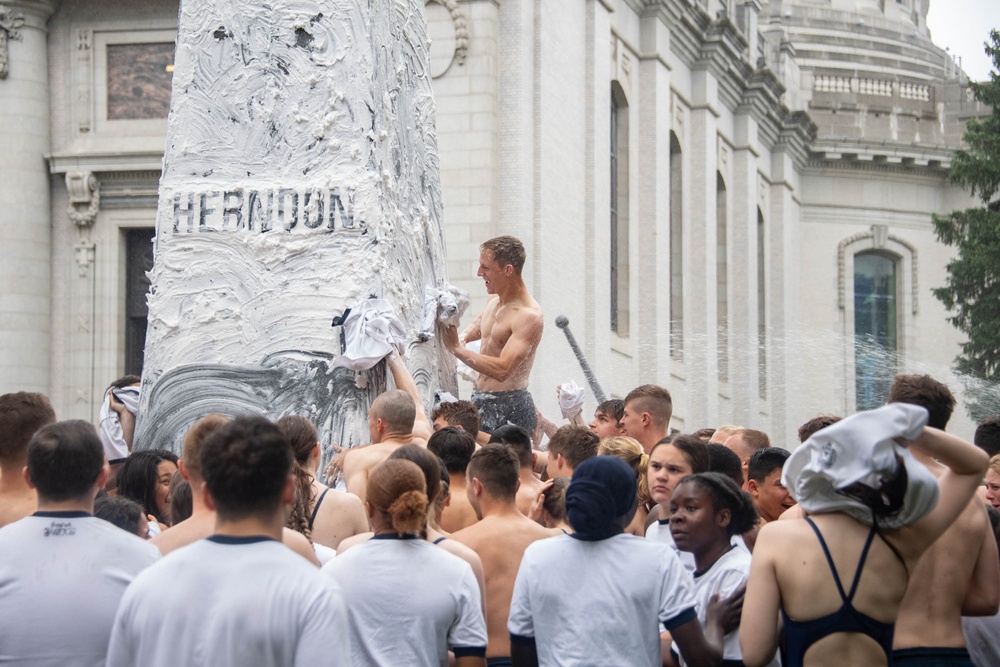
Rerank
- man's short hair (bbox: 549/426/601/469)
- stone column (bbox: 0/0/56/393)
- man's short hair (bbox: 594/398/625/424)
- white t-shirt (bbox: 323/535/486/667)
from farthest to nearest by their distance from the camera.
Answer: stone column (bbox: 0/0/56/393) < man's short hair (bbox: 594/398/625/424) < man's short hair (bbox: 549/426/601/469) < white t-shirt (bbox: 323/535/486/667)

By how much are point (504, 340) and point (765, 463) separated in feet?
10.00

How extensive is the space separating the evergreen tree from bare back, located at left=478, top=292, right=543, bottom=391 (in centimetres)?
2693

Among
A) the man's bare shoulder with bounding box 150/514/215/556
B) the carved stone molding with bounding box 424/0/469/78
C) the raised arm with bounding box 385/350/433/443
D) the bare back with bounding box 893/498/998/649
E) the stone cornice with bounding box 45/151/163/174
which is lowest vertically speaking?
the bare back with bounding box 893/498/998/649

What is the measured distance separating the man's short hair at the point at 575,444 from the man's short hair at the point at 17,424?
2.87 m

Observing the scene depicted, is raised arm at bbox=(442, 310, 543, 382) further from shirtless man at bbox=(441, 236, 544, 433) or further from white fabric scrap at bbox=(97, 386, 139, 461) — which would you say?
white fabric scrap at bbox=(97, 386, 139, 461)

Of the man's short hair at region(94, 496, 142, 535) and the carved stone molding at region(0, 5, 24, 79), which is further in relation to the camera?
the carved stone molding at region(0, 5, 24, 79)

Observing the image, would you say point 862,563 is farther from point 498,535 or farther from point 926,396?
point 498,535

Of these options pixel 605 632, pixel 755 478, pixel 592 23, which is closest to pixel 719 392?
pixel 592 23

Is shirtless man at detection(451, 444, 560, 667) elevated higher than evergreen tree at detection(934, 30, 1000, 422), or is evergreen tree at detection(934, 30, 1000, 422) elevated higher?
evergreen tree at detection(934, 30, 1000, 422)

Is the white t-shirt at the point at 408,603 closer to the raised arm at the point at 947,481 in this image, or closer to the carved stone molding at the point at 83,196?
the raised arm at the point at 947,481

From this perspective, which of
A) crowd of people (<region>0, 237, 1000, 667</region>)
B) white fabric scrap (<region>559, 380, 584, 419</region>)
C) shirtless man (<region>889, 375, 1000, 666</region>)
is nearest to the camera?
crowd of people (<region>0, 237, 1000, 667</region>)

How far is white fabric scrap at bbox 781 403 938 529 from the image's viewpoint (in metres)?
5.16

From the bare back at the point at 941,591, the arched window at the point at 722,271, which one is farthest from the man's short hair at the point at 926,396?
the arched window at the point at 722,271

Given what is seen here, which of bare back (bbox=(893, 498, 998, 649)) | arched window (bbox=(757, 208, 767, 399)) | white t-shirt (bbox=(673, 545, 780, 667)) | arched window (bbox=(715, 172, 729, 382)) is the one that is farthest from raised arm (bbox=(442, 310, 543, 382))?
arched window (bbox=(757, 208, 767, 399))
